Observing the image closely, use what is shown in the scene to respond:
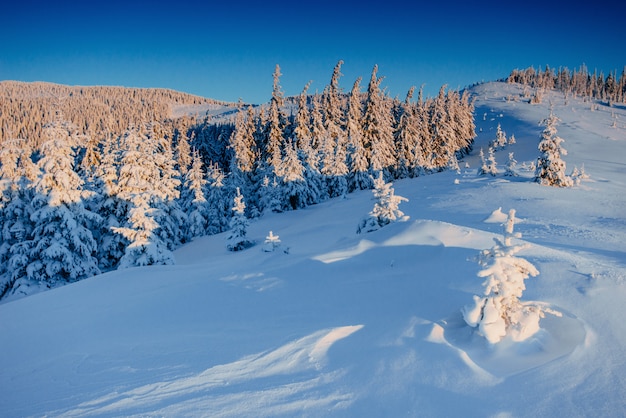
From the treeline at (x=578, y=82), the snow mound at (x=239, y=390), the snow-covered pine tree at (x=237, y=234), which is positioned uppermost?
the treeline at (x=578, y=82)

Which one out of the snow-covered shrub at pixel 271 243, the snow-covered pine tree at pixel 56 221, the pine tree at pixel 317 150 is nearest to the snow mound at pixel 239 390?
the snow-covered shrub at pixel 271 243

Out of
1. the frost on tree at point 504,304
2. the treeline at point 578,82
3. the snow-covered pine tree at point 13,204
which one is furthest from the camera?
the treeline at point 578,82

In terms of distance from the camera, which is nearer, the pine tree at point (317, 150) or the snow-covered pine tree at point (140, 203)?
the snow-covered pine tree at point (140, 203)

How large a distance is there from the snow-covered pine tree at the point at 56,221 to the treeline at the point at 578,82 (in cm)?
14212

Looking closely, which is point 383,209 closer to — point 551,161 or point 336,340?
point 336,340

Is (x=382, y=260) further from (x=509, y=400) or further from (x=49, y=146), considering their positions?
(x=49, y=146)

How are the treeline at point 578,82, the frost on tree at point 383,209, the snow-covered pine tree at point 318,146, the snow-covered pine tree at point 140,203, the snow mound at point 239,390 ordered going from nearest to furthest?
the snow mound at point 239,390 < the frost on tree at point 383,209 < the snow-covered pine tree at point 140,203 < the snow-covered pine tree at point 318,146 < the treeline at point 578,82

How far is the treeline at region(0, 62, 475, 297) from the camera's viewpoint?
60.5 ft

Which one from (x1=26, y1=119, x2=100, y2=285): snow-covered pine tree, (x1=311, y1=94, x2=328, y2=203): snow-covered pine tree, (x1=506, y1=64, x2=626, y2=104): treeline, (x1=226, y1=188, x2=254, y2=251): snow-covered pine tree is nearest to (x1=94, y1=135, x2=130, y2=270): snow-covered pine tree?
(x1=26, y1=119, x2=100, y2=285): snow-covered pine tree

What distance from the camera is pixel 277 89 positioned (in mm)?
48562

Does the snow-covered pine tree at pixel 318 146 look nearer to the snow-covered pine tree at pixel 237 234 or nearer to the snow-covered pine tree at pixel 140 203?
the snow-covered pine tree at pixel 237 234

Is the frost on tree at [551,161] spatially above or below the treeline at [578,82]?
below

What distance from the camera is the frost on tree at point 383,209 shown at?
13938 mm

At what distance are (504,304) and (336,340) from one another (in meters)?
2.14
